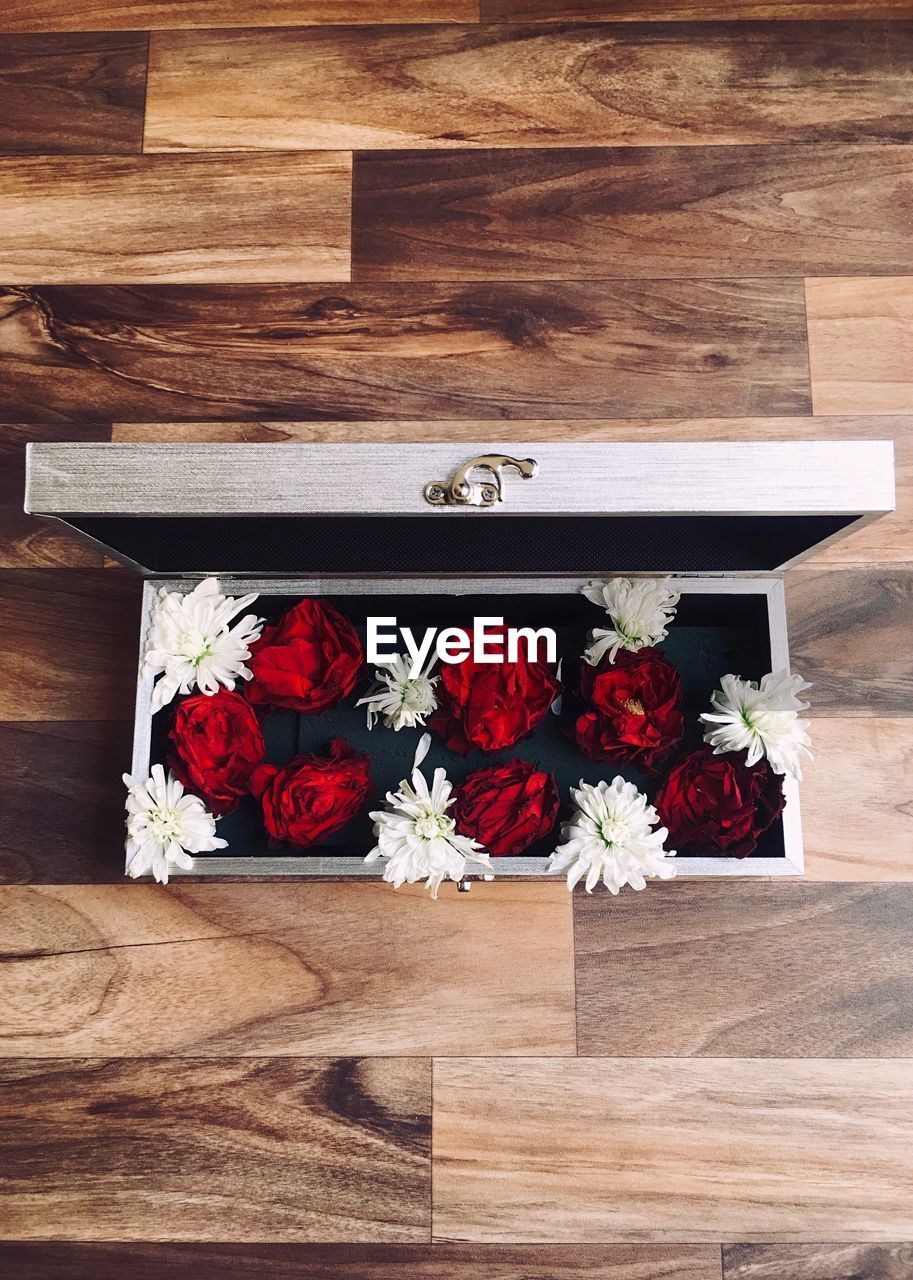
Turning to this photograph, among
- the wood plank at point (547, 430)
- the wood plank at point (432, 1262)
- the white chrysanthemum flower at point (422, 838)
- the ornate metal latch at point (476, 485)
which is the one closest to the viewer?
the ornate metal latch at point (476, 485)

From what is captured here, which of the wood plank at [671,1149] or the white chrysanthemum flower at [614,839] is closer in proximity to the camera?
the white chrysanthemum flower at [614,839]

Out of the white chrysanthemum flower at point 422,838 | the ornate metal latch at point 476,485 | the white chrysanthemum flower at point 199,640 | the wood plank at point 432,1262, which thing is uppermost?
the ornate metal latch at point 476,485

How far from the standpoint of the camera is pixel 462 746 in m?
0.74

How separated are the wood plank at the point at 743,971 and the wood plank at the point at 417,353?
20.4 inches

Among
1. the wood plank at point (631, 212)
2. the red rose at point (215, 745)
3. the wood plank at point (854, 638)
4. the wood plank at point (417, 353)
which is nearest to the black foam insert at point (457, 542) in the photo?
the red rose at point (215, 745)

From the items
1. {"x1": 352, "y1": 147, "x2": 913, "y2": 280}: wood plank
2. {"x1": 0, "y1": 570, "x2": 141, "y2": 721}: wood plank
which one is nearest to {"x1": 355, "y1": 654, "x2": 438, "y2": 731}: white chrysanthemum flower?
{"x1": 0, "y1": 570, "x2": 141, "y2": 721}: wood plank

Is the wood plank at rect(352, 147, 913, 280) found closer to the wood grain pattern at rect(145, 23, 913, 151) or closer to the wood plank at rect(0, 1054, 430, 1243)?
the wood grain pattern at rect(145, 23, 913, 151)

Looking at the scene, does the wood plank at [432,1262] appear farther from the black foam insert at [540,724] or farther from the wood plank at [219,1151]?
the black foam insert at [540,724]

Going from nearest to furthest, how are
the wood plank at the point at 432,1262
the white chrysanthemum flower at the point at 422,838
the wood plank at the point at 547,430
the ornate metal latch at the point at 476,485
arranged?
the ornate metal latch at the point at 476,485, the white chrysanthemum flower at the point at 422,838, the wood plank at the point at 432,1262, the wood plank at the point at 547,430

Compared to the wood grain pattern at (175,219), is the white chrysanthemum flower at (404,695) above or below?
below

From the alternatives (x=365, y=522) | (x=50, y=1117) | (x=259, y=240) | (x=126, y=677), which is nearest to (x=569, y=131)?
(x=259, y=240)

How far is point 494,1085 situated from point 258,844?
35 cm

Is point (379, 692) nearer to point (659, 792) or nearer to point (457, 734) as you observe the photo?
point (457, 734)

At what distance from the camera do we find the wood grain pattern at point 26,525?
935mm
